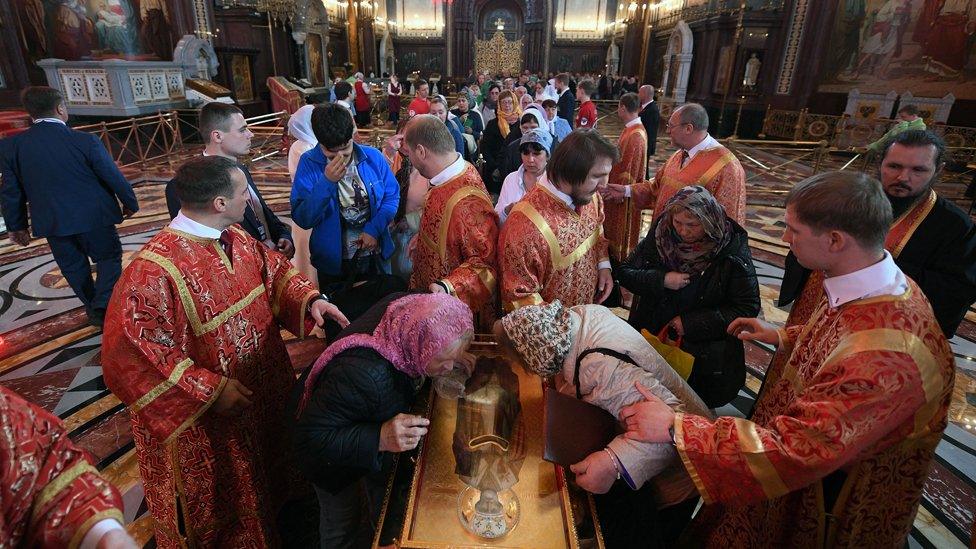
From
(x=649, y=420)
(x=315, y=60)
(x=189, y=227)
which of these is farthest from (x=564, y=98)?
(x=315, y=60)

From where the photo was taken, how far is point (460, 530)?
141 cm

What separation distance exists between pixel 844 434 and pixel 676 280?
1.16 meters

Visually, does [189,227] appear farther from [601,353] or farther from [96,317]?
[96,317]

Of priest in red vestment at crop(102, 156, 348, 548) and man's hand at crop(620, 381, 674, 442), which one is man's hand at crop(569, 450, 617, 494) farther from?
priest in red vestment at crop(102, 156, 348, 548)

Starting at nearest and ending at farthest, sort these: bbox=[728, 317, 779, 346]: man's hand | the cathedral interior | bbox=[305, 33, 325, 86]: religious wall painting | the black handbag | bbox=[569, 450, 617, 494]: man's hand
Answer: bbox=[569, 450, 617, 494]: man's hand
bbox=[728, 317, 779, 346]: man's hand
the black handbag
the cathedral interior
bbox=[305, 33, 325, 86]: religious wall painting

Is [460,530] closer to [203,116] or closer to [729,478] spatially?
[729,478]

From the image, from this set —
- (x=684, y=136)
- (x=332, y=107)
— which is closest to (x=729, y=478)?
(x=332, y=107)

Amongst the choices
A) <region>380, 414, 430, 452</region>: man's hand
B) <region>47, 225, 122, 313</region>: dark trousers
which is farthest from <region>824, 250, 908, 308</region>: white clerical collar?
<region>47, 225, 122, 313</region>: dark trousers

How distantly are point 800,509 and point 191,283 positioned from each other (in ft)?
7.60

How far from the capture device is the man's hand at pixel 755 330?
1939 mm

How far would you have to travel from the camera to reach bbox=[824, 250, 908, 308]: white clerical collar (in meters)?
1.37

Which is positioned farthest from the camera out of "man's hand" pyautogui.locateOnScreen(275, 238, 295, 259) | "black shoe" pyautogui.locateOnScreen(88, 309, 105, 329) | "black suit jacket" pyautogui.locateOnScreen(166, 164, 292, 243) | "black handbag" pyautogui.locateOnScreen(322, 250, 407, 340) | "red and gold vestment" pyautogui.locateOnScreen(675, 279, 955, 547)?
"black shoe" pyautogui.locateOnScreen(88, 309, 105, 329)

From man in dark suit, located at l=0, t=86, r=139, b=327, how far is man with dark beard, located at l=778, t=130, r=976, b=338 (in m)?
5.05

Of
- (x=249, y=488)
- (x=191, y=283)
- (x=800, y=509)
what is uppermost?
(x=191, y=283)
